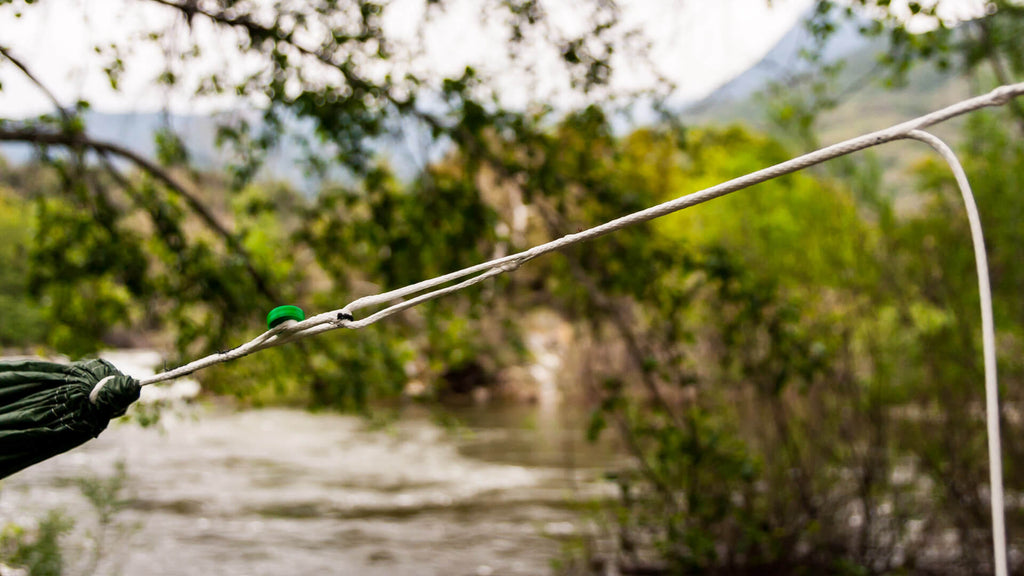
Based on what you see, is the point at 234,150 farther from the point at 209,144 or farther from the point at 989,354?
the point at 989,354

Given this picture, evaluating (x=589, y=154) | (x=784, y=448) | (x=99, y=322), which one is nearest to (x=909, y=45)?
(x=589, y=154)

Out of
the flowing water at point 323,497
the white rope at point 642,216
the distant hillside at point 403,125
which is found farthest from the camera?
the flowing water at point 323,497

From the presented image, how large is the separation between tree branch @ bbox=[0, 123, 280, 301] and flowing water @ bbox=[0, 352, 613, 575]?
1.07m

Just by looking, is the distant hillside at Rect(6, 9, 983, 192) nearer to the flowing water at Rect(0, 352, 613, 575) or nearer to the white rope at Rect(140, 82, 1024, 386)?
the flowing water at Rect(0, 352, 613, 575)

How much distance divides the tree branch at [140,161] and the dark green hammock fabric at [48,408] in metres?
3.44

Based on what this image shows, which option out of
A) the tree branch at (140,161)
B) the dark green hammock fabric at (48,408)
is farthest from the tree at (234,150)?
the dark green hammock fabric at (48,408)

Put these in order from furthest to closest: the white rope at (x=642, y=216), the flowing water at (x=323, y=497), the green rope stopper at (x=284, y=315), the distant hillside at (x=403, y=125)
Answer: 1. the flowing water at (x=323, y=497)
2. the distant hillside at (x=403, y=125)
3. the green rope stopper at (x=284, y=315)
4. the white rope at (x=642, y=216)

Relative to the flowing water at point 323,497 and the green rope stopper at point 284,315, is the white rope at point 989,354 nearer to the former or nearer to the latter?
Answer: the green rope stopper at point 284,315

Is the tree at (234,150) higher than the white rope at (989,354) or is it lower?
higher

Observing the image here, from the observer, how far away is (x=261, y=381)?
17.9ft

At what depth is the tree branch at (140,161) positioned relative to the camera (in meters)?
4.46

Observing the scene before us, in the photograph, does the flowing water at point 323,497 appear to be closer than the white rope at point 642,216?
No

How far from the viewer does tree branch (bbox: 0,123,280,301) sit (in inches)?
176

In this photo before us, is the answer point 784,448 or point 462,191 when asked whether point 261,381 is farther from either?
point 784,448
